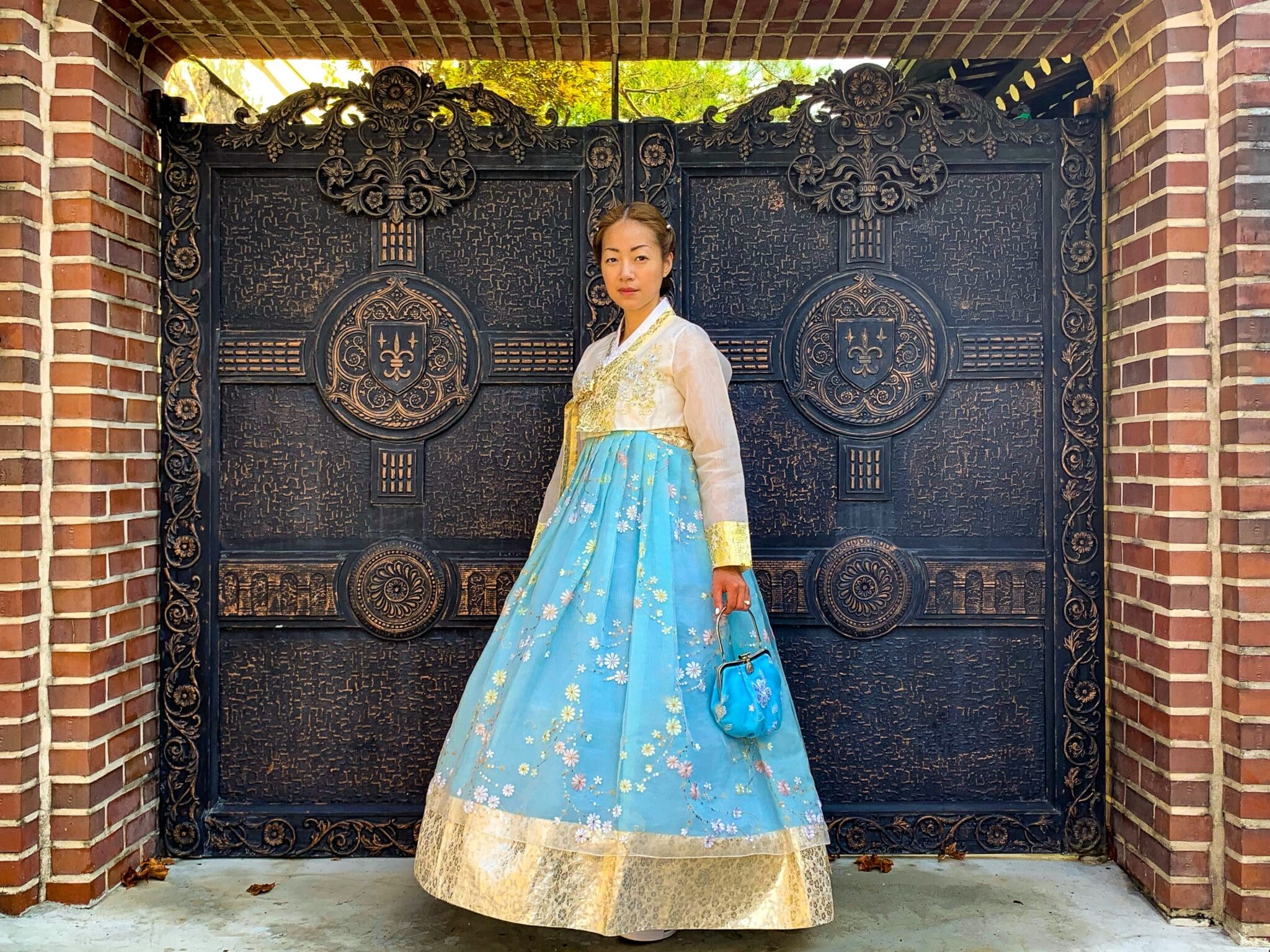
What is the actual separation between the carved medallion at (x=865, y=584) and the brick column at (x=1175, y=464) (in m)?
0.76

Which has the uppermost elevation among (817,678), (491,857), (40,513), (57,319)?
(57,319)

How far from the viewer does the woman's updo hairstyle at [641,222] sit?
117 inches

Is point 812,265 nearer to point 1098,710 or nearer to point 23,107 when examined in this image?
point 1098,710

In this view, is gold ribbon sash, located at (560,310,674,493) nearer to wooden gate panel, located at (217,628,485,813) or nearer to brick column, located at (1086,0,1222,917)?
wooden gate panel, located at (217,628,485,813)

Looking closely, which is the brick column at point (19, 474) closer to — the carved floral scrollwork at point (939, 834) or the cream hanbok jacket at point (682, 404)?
the cream hanbok jacket at point (682, 404)

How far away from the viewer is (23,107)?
122 inches

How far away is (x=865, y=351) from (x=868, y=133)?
79cm

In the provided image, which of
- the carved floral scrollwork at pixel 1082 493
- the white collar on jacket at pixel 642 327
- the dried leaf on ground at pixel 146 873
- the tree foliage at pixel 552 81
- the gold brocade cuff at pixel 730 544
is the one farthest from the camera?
the tree foliage at pixel 552 81

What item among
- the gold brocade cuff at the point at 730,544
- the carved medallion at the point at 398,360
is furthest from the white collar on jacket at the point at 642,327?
the carved medallion at the point at 398,360

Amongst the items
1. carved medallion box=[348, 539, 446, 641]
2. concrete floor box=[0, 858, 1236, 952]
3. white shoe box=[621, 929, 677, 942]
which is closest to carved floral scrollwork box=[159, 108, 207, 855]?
concrete floor box=[0, 858, 1236, 952]

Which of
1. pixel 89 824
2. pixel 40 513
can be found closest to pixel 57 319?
pixel 40 513

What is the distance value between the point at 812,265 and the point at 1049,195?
2.91ft

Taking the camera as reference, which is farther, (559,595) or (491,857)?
(559,595)

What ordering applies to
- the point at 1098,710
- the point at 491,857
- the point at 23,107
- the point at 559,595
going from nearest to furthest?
the point at 491,857 < the point at 559,595 < the point at 23,107 < the point at 1098,710
